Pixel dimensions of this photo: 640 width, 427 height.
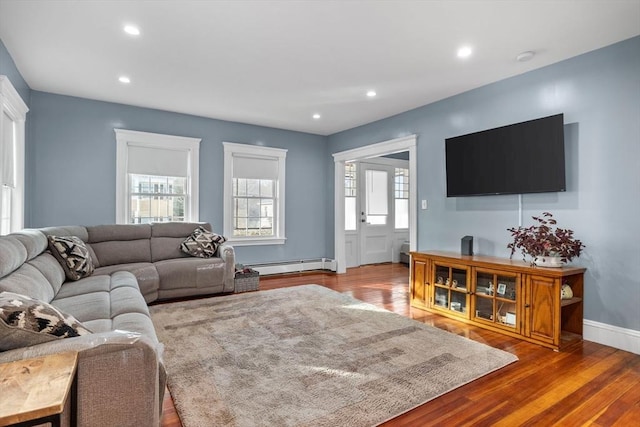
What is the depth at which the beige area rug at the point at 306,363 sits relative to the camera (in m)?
1.88

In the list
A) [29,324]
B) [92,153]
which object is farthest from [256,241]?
[29,324]

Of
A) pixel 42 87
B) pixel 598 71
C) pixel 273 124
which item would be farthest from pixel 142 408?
pixel 273 124

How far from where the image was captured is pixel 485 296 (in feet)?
10.8

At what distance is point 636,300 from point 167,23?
4.34m

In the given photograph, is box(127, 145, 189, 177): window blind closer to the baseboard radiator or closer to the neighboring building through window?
the baseboard radiator

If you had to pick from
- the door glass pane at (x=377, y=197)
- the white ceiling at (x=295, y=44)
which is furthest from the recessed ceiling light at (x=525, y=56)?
the door glass pane at (x=377, y=197)

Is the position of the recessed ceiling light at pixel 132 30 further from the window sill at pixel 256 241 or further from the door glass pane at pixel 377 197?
the door glass pane at pixel 377 197

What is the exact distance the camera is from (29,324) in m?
1.26

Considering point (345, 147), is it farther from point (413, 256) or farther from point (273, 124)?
point (413, 256)

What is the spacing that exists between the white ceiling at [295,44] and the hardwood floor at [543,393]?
2.55m

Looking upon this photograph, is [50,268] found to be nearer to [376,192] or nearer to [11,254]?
[11,254]

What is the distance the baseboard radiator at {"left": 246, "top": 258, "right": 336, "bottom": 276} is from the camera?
5.84 metres

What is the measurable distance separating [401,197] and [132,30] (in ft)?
19.5

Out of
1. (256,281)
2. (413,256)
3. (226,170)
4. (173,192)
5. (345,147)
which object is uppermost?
(345,147)
